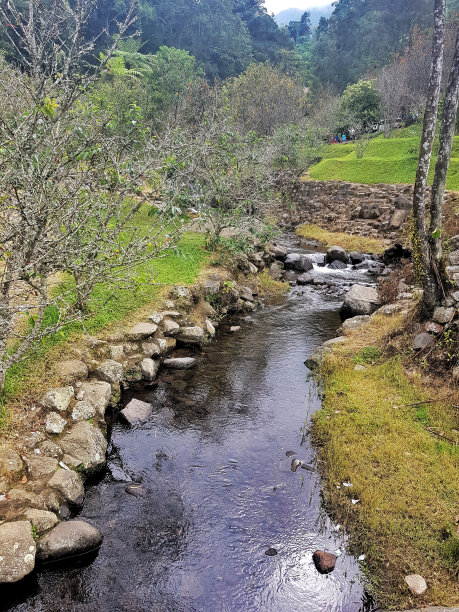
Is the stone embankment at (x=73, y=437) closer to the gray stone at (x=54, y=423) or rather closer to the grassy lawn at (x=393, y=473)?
the gray stone at (x=54, y=423)

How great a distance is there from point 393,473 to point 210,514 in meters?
2.83

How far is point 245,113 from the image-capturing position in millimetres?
37906

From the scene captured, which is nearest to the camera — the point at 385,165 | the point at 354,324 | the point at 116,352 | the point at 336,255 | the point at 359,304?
the point at 116,352

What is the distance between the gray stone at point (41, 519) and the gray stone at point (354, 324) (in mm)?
8574

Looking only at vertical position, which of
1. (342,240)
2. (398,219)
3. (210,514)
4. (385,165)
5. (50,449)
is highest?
(385,165)

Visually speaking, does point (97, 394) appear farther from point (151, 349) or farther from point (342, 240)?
point (342, 240)

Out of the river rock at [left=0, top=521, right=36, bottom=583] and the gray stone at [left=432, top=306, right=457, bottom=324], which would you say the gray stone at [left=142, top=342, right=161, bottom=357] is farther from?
the gray stone at [left=432, top=306, right=457, bottom=324]

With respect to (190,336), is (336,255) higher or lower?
lower

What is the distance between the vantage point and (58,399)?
22.9 ft

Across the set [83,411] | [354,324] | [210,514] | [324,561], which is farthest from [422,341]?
[83,411]

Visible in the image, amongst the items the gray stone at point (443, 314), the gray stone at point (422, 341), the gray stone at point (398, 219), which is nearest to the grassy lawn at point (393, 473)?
the gray stone at point (422, 341)

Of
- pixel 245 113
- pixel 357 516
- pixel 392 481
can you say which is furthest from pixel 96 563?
pixel 245 113

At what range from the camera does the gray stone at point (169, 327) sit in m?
10.6

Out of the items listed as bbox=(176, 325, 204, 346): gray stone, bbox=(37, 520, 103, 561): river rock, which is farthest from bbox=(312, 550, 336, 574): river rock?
bbox=(176, 325, 204, 346): gray stone
